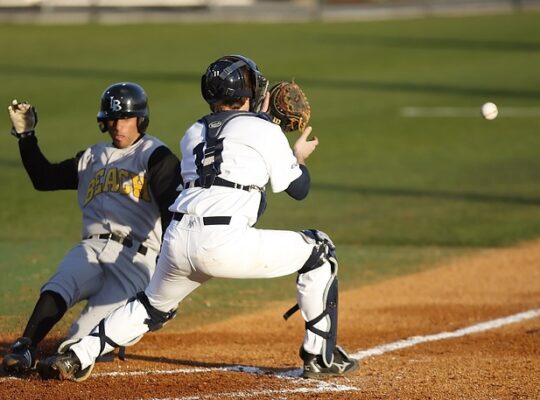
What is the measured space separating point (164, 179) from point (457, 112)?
42.7 feet

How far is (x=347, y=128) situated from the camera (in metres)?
16.8

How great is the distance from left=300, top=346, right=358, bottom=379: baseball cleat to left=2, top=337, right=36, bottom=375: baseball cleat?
1479 mm

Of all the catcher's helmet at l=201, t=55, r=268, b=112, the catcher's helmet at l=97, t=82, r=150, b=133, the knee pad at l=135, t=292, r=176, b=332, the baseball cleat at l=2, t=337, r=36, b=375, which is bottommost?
the baseball cleat at l=2, t=337, r=36, b=375

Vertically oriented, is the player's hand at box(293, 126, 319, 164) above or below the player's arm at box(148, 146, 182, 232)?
above

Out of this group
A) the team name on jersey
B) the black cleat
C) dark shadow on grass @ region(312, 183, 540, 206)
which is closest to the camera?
the black cleat

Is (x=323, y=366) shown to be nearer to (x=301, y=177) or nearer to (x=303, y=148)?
(x=301, y=177)

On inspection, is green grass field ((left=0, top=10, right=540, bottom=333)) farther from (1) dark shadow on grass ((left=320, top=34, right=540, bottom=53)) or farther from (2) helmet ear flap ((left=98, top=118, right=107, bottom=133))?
(2) helmet ear flap ((left=98, top=118, right=107, bottom=133))

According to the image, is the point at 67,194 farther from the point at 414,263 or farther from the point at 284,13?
the point at 284,13

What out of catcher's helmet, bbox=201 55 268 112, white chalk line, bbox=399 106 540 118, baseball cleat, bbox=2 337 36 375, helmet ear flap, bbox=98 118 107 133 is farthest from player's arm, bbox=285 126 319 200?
white chalk line, bbox=399 106 540 118

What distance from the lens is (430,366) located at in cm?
602

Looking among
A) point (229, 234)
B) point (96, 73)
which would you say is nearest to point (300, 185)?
point (229, 234)

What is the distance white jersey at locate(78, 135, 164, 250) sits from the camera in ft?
20.4

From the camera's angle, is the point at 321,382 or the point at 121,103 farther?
the point at 121,103

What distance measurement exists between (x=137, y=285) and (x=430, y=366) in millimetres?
1772
